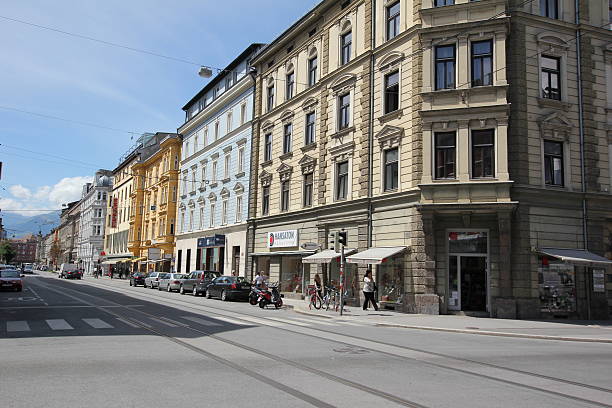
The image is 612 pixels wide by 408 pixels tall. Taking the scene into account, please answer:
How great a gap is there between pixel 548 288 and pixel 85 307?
18.7 m

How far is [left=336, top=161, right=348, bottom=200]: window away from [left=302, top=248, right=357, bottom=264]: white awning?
9.79 ft

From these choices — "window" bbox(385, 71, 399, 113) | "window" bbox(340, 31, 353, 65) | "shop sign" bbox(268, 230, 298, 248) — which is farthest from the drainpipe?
"shop sign" bbox(268, 230, 298, 248)

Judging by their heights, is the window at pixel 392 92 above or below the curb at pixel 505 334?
above

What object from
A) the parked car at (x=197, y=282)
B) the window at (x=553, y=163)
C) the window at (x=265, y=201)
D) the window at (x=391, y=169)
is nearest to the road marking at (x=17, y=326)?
the window at (x=391, y=169)

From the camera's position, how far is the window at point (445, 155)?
72.6ft

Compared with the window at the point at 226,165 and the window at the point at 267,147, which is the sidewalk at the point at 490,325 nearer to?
the window at the point at 267,147

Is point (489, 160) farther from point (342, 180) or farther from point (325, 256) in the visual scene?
point (325, 256)

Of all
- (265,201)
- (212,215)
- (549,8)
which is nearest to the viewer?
(549,8)

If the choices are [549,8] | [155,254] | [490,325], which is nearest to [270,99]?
[549,8]

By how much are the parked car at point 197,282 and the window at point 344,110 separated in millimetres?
13132

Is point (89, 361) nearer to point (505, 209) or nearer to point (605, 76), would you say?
point (505, 209)

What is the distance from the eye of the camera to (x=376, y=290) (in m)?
24.9

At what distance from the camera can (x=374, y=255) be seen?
23.4m

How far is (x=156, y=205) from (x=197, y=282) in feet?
96.7
